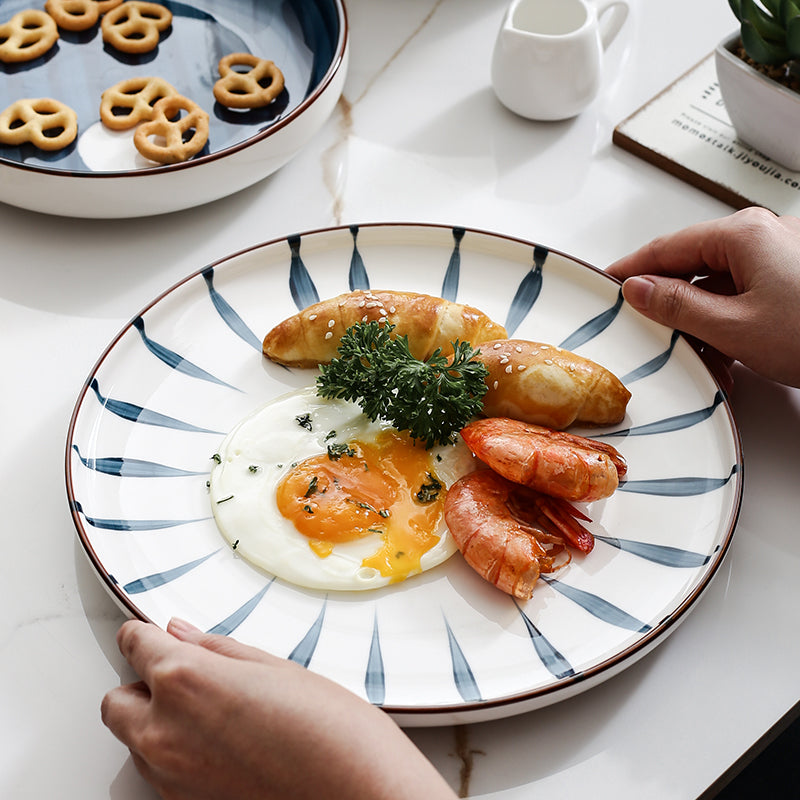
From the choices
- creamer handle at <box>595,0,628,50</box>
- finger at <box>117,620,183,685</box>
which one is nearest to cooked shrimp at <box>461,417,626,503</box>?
finger at <box>117,620,183,685</box>

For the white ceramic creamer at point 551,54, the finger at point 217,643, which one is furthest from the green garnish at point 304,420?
the white ceramic creamer at point 551,54

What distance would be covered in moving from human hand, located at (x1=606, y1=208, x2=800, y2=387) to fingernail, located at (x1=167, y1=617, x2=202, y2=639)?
1.13 m

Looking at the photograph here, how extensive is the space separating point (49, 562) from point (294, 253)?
0.87m

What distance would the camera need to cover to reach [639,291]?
1885 millimetres

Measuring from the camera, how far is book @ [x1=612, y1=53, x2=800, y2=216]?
2.40 metres

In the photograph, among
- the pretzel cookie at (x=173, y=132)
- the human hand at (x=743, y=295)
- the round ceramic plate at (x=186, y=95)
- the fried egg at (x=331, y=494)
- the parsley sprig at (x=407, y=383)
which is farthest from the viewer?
the pretzel cookie at (x=173, y=132)

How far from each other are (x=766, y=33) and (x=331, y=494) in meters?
1.63

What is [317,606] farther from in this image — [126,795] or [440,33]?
[440,33]

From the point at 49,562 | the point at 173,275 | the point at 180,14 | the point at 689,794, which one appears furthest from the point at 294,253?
the point at 689,794

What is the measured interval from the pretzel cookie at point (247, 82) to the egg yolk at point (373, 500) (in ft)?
3.86

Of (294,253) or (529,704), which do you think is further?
(294,253)

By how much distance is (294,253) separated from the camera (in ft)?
6.80

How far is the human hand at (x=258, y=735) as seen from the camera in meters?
1.20

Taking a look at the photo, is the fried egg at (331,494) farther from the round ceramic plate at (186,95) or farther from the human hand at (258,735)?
the round ceramic plate at (186,95)
